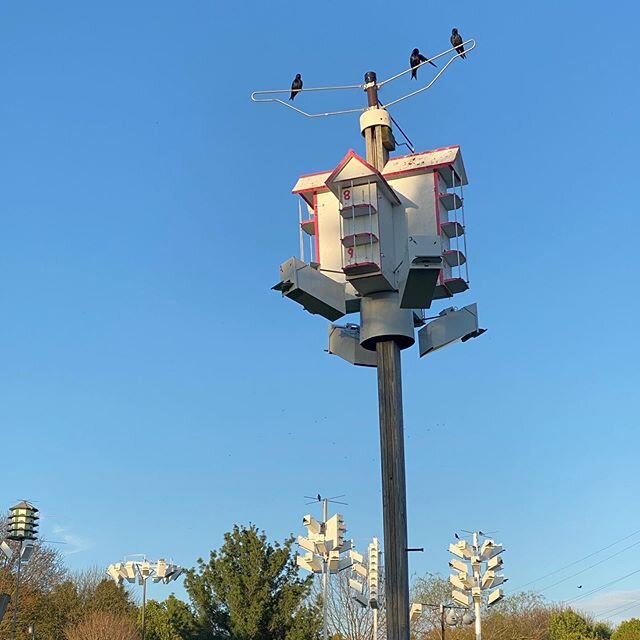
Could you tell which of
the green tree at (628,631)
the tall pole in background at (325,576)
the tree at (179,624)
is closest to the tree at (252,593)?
the tree at (179,624)

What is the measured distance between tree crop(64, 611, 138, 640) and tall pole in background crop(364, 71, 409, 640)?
29.2 metres

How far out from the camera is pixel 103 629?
38.9 metres

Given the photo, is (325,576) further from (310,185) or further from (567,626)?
(567,626)

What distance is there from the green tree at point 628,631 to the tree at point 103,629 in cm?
2520

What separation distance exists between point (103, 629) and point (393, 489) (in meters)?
30.2

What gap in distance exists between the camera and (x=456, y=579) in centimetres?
2516

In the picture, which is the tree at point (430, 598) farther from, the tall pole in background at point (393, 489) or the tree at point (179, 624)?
the tall pole in background at point (393, 489)

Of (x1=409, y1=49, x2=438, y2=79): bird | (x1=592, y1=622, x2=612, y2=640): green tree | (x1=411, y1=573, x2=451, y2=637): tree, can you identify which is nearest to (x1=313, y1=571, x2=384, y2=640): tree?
(x1=411, y1=573, x2=451, y2=637): tree

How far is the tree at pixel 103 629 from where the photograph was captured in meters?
38.5

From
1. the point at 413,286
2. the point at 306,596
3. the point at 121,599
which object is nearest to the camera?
the point at 413,286

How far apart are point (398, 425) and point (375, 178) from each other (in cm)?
347

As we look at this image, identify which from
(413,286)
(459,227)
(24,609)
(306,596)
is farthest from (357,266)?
(24,609)

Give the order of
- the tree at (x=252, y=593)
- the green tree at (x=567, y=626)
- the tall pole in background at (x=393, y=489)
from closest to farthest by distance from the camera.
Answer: the tall pole in background at (x=393, y=489) → the tree at (x=252, y=593) → the green tree at (x=567, y=626)

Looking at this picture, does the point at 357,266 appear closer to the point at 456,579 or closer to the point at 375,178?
the point at 375,178
